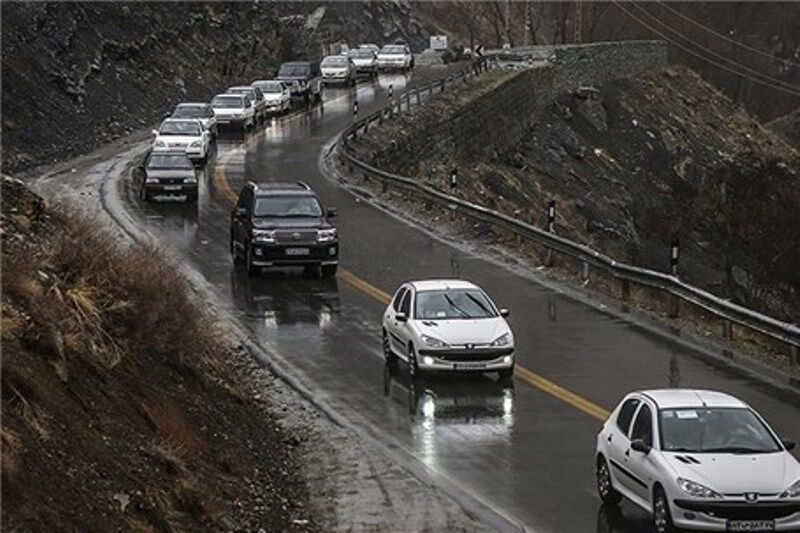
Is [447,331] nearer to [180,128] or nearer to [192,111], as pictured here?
[180,128]

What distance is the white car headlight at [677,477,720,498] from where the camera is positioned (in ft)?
46.6

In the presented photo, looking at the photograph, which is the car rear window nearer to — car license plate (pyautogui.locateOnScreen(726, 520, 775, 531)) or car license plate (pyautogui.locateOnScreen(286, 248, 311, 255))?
car license plate (pyautogui.locateOnScreen(286, 248, 311, 255))

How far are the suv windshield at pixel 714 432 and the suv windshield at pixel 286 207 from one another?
17604 millimetres

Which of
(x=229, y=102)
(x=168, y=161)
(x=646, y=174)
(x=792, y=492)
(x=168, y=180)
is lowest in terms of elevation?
(x=646, y=174)

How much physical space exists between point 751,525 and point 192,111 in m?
47.2

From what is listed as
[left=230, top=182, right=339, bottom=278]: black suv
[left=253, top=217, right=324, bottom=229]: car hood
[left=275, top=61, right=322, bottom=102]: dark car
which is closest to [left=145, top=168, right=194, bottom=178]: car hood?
[left=230, top=182, right=339, bottom=278]: black suv

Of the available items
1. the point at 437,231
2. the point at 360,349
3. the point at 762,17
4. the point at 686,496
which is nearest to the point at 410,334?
the point at 360,349

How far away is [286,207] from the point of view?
1280 inches

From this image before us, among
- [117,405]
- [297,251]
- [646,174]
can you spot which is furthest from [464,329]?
[646,174]

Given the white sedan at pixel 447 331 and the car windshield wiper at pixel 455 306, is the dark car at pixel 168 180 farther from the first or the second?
the car windshield wiper at pixel 455 306

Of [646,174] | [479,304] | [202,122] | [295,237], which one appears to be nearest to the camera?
[479,304]

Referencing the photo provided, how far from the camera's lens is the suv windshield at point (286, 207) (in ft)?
Answer: 106

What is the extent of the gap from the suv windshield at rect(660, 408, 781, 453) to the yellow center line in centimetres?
447

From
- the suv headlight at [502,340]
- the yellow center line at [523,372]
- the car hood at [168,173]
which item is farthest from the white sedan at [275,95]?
the suv headlight at [502,340]
